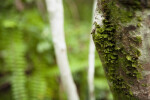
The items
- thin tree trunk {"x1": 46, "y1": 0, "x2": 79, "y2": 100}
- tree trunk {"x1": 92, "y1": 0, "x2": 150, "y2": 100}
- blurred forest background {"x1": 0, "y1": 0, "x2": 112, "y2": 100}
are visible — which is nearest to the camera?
tree trunk {"x1": 92, "y1": 0, "x2": 150, "y2": 100}

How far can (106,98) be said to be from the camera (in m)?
2.49

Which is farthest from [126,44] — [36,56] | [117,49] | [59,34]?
[36,56]

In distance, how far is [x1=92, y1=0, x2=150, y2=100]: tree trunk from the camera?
1.82ft

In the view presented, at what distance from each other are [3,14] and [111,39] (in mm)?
2176

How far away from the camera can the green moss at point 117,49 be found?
1.92 ft

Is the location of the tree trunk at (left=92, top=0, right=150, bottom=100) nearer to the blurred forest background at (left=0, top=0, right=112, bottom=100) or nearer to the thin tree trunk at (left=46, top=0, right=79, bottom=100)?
the thin tree trunk at (left=46, top=0, right=79, bottom=100)

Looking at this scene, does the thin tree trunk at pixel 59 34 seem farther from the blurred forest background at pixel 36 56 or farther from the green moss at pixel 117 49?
the blurred forest background at pixel 36 56

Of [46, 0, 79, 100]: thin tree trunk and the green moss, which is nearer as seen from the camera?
the green moss

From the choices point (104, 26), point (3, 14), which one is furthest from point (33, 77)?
point (104, 26)

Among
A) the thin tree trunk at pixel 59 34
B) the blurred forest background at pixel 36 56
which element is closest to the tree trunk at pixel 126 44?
the thin tree trunk at pixel 59 34

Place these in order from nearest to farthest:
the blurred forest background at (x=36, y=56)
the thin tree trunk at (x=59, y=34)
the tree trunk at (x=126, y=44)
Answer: the tree trunk at (x=126, y=44) < the thin tree trunk at (x=59, y=34) < the blurred forest background at (x=36, y=56)

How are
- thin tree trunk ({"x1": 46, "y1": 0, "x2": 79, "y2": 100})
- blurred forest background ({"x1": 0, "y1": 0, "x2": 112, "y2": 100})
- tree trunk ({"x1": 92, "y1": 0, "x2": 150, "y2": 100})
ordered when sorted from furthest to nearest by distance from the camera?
blurred forest background ({"x1": 0, "y1": 0, "x2": 112, "y2": 100}), thin tree trunk ({"x1": 46, "y1": 0, "x2": 79, "y2": 100}), tree trunk ({"x1": 92, "y1": 0, "x2": 150, "y2": 100})

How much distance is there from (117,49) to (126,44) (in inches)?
1.8

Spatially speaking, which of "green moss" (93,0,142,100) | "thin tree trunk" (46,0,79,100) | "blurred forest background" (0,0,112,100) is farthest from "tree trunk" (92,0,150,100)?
"blurred forest background" (0,0,112,100)
